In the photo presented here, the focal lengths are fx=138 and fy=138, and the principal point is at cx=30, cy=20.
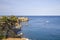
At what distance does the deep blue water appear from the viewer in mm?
3188

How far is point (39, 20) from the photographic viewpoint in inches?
134

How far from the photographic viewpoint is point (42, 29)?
331 centimetres

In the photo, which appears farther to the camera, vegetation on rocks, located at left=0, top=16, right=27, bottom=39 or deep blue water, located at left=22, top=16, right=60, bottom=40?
deep blue water, located at left=22, top=16, right=60, bottom=40

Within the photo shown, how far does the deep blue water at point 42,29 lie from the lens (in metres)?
3.19

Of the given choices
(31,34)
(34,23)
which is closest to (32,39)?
(31,34)

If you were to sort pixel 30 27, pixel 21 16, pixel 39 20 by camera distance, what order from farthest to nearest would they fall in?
pixel 39 20 → pixel 30 27 → pixel 21 16

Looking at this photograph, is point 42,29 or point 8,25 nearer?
point 8,25

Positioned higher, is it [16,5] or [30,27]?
[16,5]

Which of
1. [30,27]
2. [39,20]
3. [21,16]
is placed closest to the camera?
[21,16]

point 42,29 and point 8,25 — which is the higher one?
point 8,25

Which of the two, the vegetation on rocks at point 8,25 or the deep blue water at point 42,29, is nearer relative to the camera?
the vegetation on rocks at point 8,25

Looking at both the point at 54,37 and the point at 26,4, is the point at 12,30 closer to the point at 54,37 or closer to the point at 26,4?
the point at 26,4

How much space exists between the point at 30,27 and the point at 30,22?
12 centimetres

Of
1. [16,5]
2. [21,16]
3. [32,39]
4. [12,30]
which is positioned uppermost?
[16,5]
